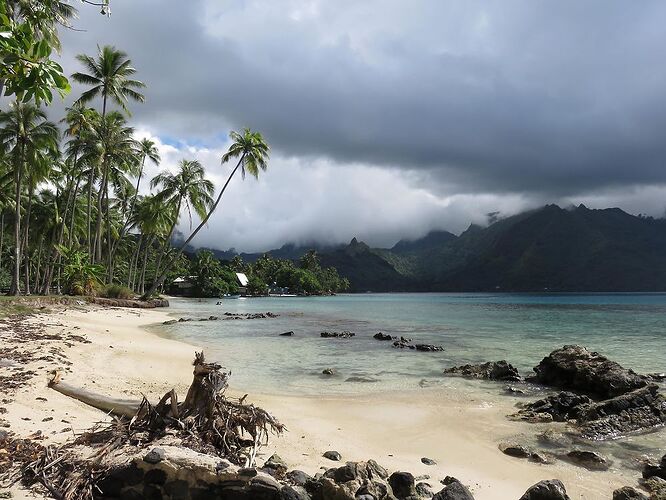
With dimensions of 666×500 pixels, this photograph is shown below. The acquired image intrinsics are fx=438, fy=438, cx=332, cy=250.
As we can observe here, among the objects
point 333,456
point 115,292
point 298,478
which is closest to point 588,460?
point 333,456

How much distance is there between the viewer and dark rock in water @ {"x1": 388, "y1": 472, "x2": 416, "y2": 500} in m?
5.27

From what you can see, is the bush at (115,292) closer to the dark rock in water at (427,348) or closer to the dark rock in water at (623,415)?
the dark rock in water at (427,348)

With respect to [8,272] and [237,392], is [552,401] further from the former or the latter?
[8,272]

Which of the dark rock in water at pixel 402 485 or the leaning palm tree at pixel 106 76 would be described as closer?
the dark rock in water at pixel 402 485

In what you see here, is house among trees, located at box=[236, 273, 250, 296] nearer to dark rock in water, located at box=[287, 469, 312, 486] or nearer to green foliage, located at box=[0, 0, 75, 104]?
dark rock in water, located at box=[287, 469, 312, 486]

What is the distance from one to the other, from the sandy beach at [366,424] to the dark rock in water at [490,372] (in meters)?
3.12

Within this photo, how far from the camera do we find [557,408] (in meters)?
10.8

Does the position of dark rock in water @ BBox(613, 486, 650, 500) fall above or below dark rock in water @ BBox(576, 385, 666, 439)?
above

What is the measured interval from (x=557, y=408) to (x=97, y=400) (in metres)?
10.2

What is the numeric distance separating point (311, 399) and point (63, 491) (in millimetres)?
7204

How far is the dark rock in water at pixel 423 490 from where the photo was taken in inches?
214

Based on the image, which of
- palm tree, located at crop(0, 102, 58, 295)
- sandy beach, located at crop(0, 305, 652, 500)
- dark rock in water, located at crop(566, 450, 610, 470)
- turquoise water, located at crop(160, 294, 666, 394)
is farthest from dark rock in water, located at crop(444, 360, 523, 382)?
palm tree, located at crop(0, 102, 58, 295)

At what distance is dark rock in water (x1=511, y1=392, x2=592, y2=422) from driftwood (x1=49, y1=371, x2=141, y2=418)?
8.32 metres

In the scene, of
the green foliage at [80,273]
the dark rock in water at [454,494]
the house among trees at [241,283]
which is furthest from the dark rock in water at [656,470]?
the house among trees at [241,283]
